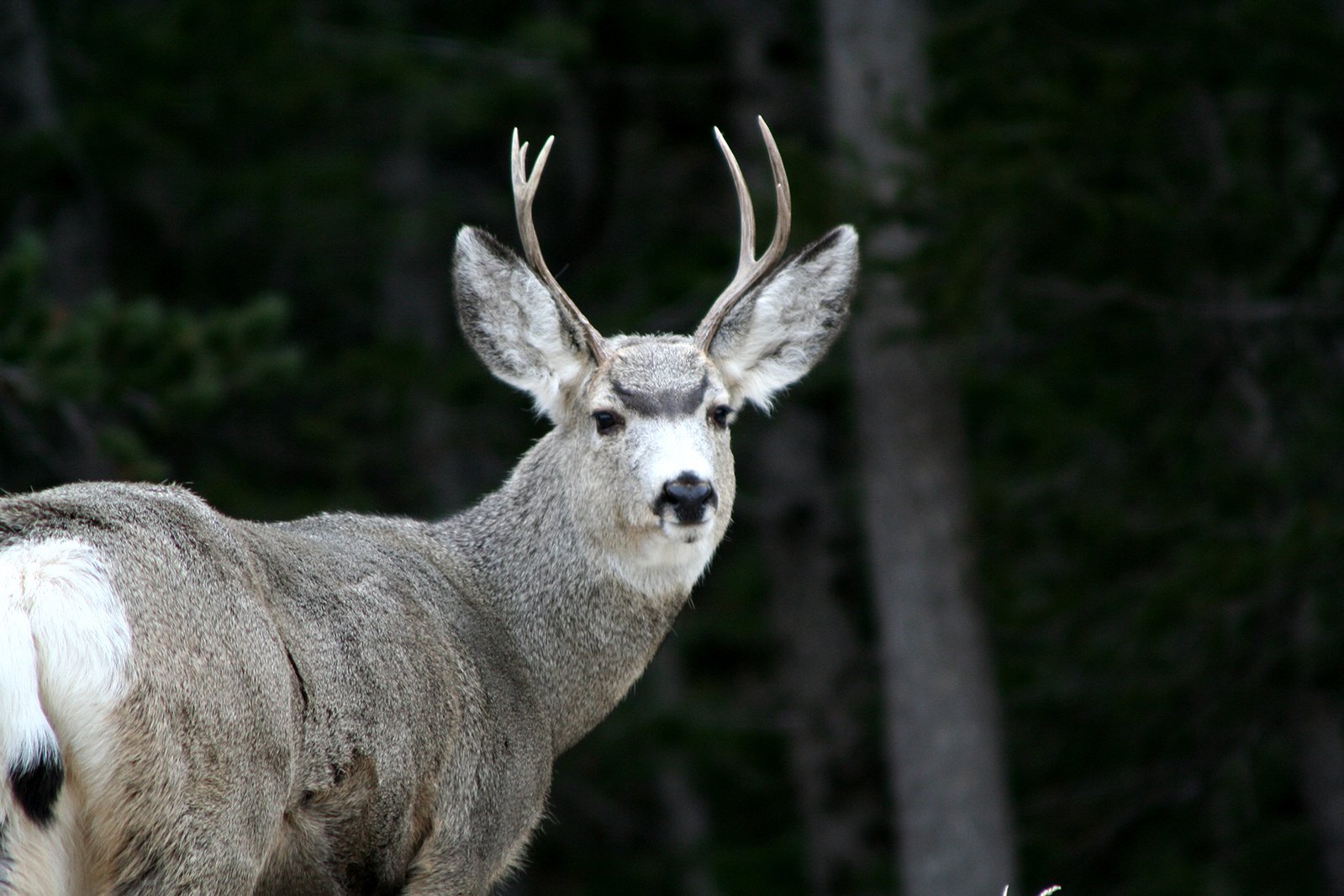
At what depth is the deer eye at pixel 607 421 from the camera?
597 cm

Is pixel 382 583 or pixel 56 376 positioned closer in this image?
pixel 382 583

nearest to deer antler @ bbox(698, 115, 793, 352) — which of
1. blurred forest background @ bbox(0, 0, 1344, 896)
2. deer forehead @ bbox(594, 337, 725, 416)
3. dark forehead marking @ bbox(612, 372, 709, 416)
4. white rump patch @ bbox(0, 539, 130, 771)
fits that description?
deer forehead @ bbox(594, 337, 725, 416)

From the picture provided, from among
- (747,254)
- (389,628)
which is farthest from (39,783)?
(747,254)

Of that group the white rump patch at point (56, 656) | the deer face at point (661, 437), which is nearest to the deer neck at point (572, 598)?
the deer face at point (661, 437)

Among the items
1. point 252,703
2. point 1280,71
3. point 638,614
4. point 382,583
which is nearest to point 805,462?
point 1280,71

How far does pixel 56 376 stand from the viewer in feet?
27.5

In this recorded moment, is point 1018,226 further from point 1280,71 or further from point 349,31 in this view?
point 349,31

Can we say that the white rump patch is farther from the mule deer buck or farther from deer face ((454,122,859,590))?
deer face ((454,122,859,590))

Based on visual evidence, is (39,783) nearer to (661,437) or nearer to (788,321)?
(661,437)

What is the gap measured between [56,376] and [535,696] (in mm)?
3989

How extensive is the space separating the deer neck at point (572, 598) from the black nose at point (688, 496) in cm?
33

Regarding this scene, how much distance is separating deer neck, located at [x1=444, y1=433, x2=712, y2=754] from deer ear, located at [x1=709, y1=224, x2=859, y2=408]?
950 mm

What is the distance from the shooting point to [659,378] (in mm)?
6016

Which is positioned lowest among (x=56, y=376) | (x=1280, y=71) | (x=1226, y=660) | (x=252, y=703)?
(x=1226, y=660)
